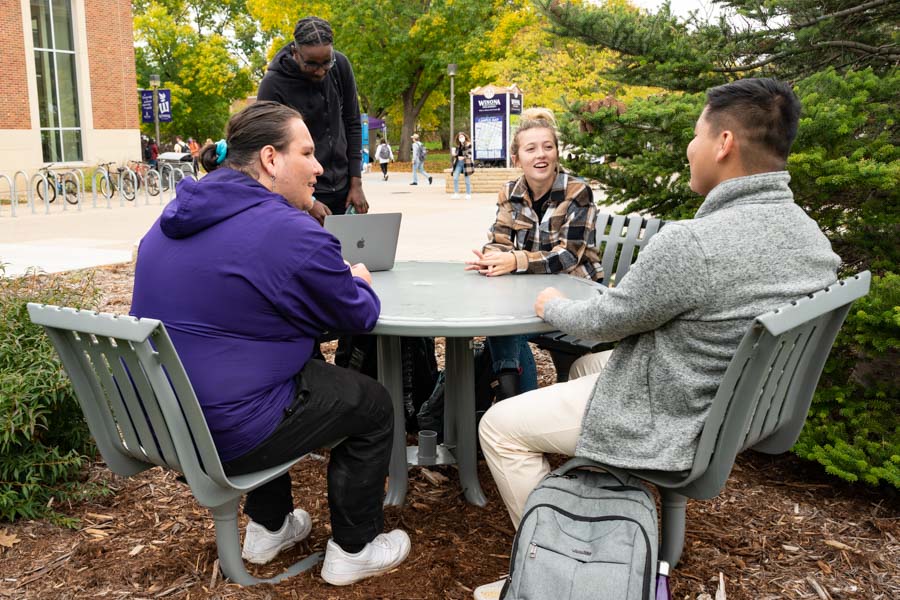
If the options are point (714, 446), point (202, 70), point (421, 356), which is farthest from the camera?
point (202, 70)

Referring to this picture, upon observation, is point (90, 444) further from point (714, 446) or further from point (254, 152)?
point (714, 446)

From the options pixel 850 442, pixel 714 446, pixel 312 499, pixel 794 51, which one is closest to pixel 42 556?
pixel 312 499

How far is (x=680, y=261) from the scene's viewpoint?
2266 mm

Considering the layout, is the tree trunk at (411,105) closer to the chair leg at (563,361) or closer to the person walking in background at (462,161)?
the person walking in background at (462,161)

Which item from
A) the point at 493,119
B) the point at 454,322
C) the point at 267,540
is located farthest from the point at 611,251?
the point at 493,119

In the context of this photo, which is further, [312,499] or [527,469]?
[312,499]

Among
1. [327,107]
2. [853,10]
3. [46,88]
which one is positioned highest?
[46,88]

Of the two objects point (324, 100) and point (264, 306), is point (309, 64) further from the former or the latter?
point (264, 306)

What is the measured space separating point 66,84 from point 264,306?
25.0 metres

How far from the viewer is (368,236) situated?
371cm

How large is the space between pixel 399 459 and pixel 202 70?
4429cm

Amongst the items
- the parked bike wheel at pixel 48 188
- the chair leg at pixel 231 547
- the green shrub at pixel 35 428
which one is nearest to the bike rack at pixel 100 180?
the parked bike wheel at pixel 48 188

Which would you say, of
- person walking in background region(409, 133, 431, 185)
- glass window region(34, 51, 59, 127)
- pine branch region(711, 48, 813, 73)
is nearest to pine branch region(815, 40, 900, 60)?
pine branch region(711, 48, 813, 73)

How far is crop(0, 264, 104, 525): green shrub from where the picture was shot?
3.29 m
